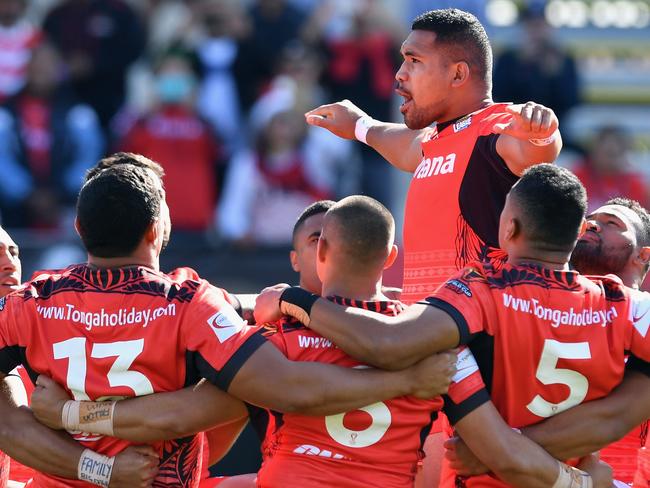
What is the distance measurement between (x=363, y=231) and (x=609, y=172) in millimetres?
7960

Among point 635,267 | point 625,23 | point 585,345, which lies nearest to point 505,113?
point 635,267

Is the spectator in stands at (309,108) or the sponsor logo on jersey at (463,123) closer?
the sponsor logo on jersey at (463,123)

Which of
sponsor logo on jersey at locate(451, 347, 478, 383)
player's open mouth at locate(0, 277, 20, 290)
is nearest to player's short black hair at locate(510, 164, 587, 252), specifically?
sponsor logo on jersey at locate(451, 347, 478, 383)

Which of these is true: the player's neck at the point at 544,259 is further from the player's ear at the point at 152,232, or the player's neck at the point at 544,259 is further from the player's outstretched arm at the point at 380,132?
the player's outstretched arm at the point at 380,132

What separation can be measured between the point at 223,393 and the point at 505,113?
168 cm

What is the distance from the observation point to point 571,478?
3.88 m

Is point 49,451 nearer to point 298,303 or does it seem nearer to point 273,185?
point 298,303

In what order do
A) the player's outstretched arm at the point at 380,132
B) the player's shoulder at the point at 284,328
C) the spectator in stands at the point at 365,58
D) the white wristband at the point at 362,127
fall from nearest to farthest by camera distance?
the player's shoulder at the point at 284,328
the player's outstretched arm at the point at 380,132
the white wristband at the point at 362,127
the spectator in stands at the point at 365,58

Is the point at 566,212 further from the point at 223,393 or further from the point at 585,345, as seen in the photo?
the point at 223,393

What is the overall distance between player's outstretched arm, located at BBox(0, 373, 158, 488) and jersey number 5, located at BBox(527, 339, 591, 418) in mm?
1360

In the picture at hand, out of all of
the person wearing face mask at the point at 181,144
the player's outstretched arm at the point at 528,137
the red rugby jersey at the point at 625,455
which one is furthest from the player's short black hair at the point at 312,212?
the person wearing face mask at the point at 181,144

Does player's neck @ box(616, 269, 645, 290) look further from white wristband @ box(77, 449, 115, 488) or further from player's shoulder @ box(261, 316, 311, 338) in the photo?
white wristband @ box(77, 449, 115, 488)

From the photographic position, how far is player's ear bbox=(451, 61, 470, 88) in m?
5.00

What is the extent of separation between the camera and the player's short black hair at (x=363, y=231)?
158 inches
